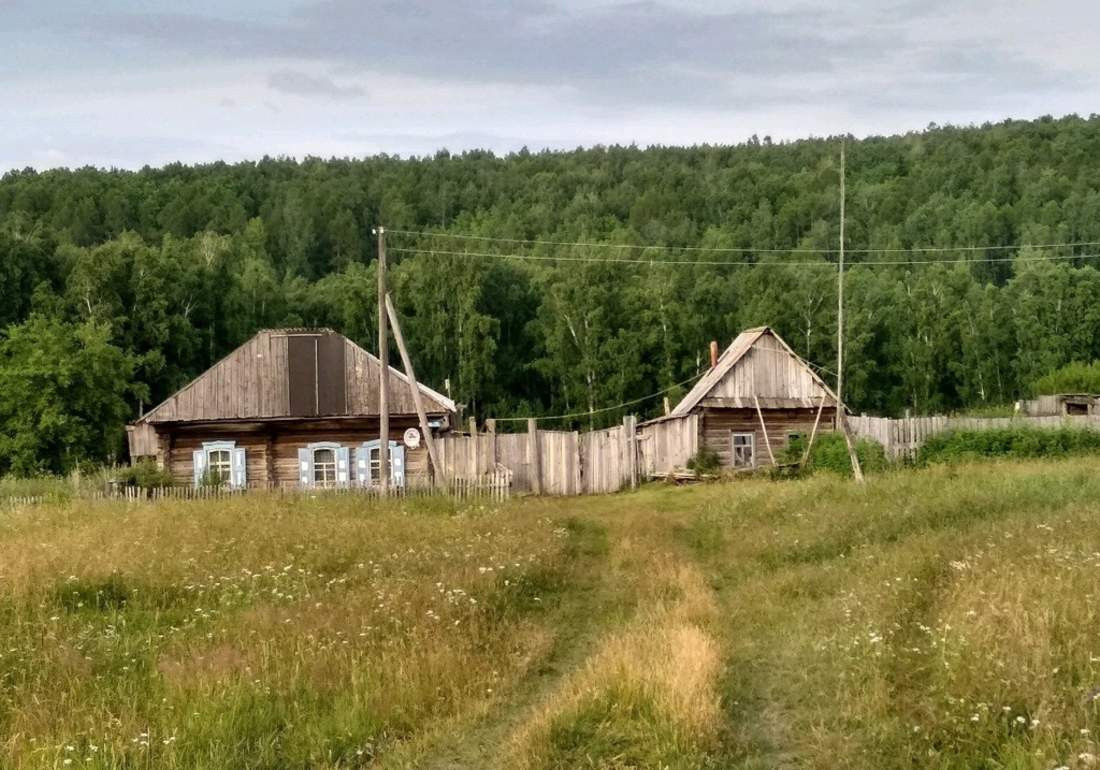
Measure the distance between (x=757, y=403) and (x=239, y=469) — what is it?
17.3 m

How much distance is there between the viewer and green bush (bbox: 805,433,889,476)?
2752 centimetres

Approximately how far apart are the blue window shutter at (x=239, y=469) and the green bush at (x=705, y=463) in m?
14.7

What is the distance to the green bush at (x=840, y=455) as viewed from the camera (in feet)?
90.3

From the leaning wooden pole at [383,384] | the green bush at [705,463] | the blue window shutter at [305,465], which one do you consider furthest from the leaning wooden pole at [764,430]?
the blue window shutter at [305,465]

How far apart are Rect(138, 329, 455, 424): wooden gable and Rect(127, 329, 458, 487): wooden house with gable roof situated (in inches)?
1.3

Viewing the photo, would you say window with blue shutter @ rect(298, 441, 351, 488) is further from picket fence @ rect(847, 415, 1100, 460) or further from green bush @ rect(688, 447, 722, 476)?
picket fence @ rect(847, 415, 1100, 460)

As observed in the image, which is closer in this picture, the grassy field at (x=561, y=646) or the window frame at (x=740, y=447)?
the grassy field at (x=561, y=646)

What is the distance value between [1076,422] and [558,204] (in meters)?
82.0

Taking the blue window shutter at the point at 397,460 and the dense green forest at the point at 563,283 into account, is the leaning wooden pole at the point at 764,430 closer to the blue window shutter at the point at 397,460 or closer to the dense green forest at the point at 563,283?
the blue window shutter at the point at 397,460

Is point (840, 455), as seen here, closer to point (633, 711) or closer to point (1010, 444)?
point (1010, 444)

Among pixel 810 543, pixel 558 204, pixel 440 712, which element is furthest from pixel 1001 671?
pixel 558 204

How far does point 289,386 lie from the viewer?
111 feet

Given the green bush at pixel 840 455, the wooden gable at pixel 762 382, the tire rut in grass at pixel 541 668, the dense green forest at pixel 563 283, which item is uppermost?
the dense green forest at pixel 563 283

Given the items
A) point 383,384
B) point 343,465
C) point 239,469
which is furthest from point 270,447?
point 383,384
